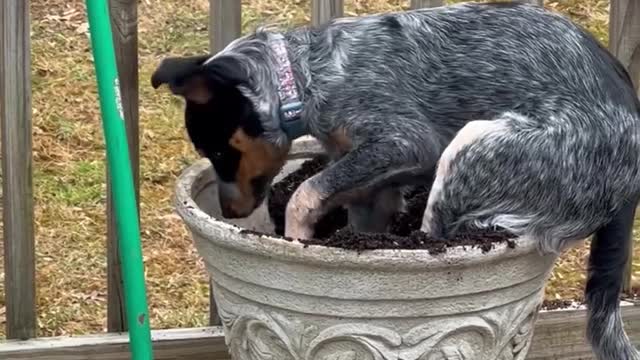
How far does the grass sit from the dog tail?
1224mm

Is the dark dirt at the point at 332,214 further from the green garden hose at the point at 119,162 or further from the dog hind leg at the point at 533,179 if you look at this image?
the green garden hose at the point at 119,162

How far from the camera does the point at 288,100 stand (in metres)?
2.67

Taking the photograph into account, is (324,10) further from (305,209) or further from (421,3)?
(305,209)

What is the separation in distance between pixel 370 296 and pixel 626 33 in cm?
133

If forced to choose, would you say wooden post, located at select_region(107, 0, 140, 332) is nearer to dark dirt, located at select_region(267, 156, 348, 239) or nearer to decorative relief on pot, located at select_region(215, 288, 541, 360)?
dark dirt, located at select_region(267, 156, 348, 239)

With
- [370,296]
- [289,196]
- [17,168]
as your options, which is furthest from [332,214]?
[17,168]

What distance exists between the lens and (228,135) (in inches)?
109

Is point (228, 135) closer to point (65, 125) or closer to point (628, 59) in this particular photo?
point (628, 59)

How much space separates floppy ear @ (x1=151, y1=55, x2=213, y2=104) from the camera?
8.70ft

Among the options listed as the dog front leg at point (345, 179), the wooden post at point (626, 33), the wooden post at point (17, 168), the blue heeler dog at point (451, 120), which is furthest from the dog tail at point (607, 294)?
the wooden post at point (17, 168)

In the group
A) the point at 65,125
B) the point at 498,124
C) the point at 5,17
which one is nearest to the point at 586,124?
the point at 498,124

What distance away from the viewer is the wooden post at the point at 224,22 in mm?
3150

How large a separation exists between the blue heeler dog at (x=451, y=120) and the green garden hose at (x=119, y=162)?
250 mm

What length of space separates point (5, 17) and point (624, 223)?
1543 millimetres
